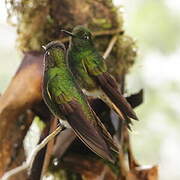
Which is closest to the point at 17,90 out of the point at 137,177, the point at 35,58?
the point at 35,58

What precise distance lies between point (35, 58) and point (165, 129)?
4725mm

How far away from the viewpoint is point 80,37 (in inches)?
18.9

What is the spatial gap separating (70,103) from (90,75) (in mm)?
53

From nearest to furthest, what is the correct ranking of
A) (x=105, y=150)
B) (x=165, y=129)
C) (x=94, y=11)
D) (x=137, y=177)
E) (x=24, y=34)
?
(x=105, y=150) → (x=137, y=177) → (x=94, y=11) → (x=24, y=34) → (x=165, y=129)

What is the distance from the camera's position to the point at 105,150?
1.42ft

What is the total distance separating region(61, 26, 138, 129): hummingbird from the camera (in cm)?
48

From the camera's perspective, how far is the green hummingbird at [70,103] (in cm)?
43

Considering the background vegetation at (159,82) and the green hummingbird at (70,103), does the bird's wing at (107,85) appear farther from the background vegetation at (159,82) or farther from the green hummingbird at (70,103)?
the background vegetation at (159,82)

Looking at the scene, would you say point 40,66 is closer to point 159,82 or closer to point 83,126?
point 83,126

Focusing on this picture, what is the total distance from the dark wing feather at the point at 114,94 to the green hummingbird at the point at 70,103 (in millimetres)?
24

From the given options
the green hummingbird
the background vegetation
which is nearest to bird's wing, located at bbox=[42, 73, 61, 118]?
the green hummingbird

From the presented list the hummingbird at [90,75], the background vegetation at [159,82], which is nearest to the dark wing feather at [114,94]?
the hummingbird at [90,75]

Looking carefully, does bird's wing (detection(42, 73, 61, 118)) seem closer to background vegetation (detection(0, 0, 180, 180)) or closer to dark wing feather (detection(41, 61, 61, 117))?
dark wing feather (detection(41, 61, 61, 117))

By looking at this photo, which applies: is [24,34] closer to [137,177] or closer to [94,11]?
[94,11]
